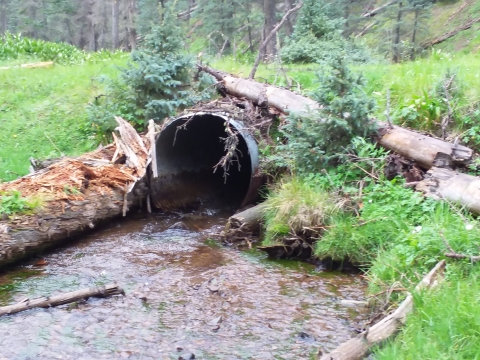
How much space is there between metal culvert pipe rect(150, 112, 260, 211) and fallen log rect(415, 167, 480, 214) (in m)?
2.73

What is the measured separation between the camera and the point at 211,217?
27.3ft

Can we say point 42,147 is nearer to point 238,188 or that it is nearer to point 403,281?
point 238,188

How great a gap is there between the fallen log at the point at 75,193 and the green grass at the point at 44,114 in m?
1.61

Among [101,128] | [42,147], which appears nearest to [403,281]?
[101,128]

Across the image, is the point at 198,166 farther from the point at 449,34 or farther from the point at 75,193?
the point at 449,34

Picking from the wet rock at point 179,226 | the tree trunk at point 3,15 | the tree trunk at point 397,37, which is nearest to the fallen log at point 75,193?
the wet rock at point 179,226

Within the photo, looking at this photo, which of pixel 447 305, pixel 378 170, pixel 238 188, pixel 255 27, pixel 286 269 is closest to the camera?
pixel 447 305

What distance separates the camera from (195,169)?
31.6 ft

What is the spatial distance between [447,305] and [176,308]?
245cm

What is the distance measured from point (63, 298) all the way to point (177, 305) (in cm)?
110

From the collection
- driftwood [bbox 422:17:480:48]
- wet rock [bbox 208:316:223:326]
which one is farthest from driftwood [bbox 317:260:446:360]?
driftwood [bbox 422:17:480:48]

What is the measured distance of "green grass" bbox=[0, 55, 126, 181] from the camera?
9.76m

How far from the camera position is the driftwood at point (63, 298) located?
4.66 m

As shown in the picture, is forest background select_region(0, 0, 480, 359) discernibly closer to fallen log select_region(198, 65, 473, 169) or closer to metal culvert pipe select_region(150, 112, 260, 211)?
fallen log select_region(198, 65, 473, 169)
